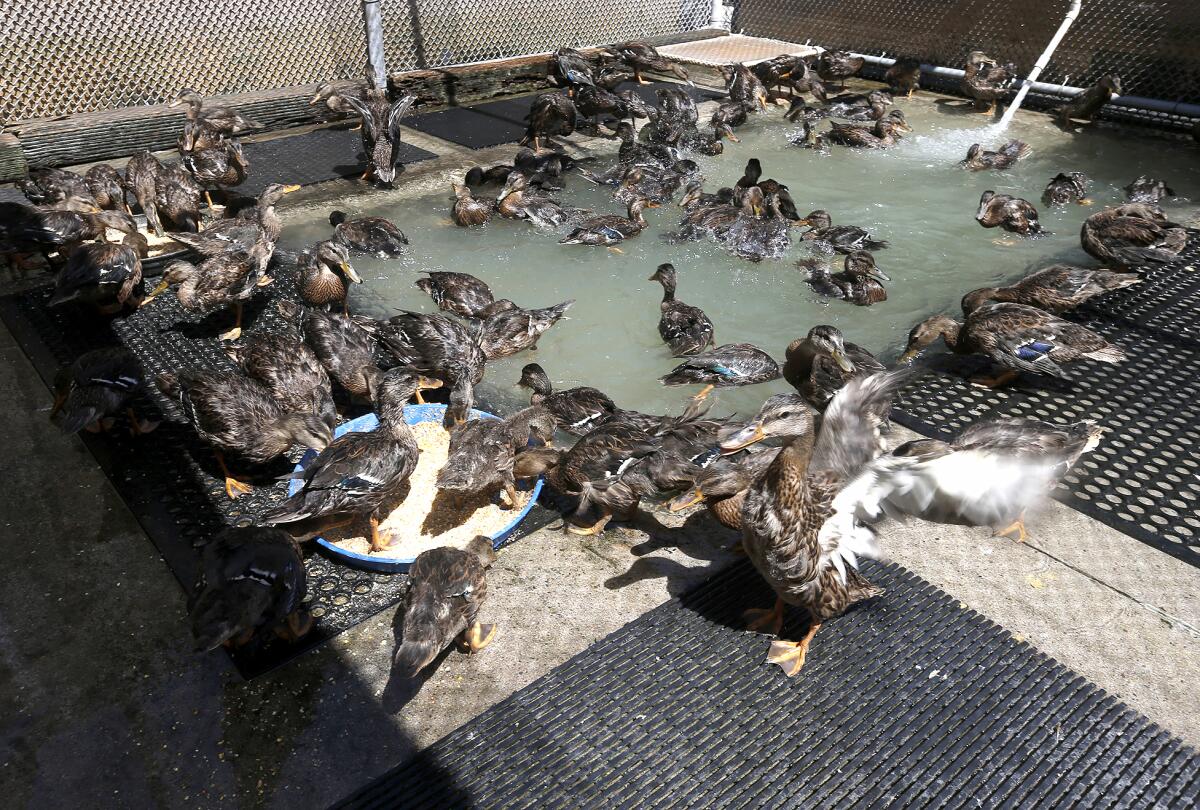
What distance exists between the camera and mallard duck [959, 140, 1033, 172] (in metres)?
9.98

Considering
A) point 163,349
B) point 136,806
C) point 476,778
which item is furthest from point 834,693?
point 163,349

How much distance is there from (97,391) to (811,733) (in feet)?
13.7

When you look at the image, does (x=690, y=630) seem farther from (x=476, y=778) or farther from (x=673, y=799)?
(x=476, y=778)

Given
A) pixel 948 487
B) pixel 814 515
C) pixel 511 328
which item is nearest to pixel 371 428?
pixel 511 328

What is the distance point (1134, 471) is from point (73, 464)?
614cm

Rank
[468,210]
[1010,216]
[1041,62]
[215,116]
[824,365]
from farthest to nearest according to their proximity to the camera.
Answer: [1041,62]
[215,116]
[1010,216]
[468,210]
[824,365]

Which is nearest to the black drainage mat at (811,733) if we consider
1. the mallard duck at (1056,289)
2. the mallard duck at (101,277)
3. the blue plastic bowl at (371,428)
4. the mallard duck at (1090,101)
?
A: the blue plastic bowl at (371,428)

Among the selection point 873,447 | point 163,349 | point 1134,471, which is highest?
point 873,447

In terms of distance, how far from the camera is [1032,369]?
5.27 m

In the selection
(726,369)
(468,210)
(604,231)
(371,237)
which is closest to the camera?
(726,369)

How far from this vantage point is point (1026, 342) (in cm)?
533

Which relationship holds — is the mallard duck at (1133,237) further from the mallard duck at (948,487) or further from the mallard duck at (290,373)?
the mallard duck at (290,373)

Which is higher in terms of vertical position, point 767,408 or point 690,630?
point 767,408

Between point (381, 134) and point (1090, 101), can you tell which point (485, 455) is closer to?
point (381, 134)
